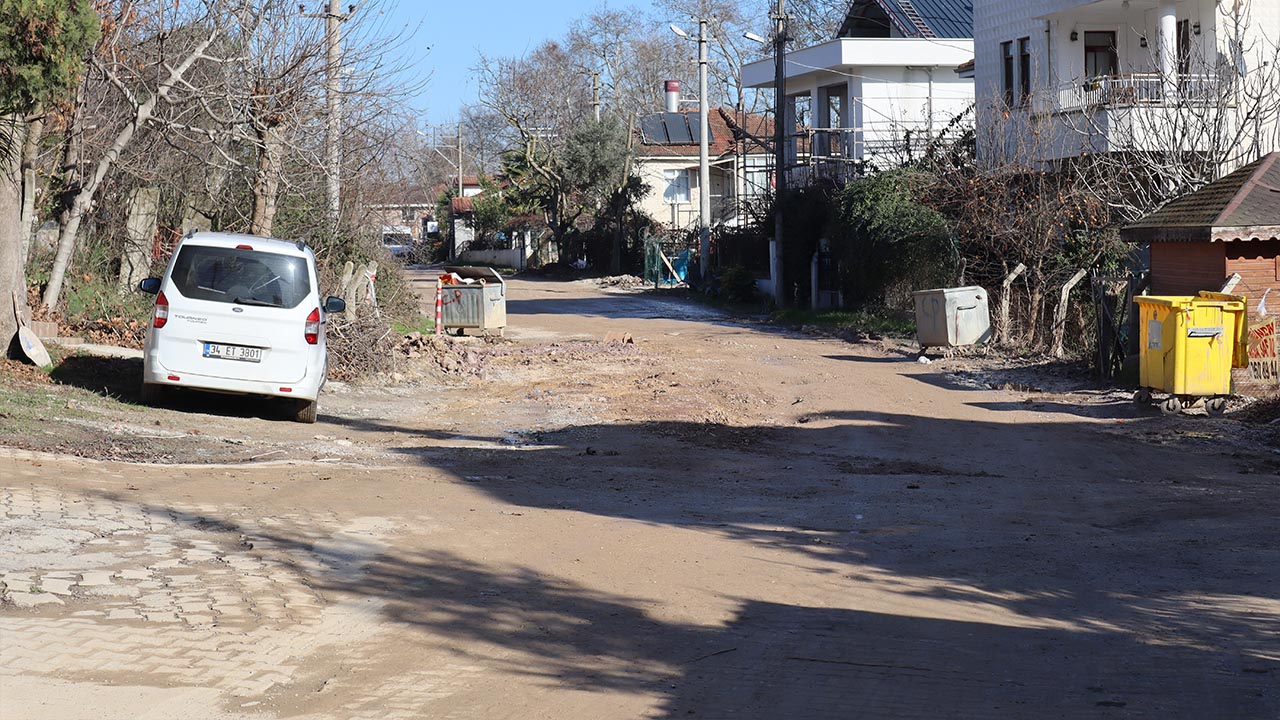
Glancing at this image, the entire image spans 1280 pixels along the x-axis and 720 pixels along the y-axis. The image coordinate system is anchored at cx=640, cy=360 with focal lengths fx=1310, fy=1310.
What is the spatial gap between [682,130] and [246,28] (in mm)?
51773

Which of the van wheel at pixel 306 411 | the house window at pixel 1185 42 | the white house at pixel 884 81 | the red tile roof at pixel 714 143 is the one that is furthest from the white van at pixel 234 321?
the red tile roof at pixel 714 143

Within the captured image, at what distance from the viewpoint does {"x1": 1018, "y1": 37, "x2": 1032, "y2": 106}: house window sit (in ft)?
101

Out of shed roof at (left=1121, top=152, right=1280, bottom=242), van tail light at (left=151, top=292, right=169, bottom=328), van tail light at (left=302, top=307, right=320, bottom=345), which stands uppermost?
shed roof at (left=1121, top=152, right=1280, bottom=242)

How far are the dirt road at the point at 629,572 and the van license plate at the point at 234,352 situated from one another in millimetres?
752

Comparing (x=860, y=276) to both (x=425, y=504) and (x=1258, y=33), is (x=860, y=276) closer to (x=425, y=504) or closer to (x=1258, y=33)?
(x=1258, y=33)

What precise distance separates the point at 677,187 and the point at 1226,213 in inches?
2023

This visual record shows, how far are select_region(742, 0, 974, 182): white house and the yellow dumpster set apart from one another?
2148cm

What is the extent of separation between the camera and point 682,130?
69500 mm

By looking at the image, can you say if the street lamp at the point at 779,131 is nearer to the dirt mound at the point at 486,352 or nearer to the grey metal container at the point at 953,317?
the dirt mound at the point at 486,352

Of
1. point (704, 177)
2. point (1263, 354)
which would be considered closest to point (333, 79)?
point (1263, 354)

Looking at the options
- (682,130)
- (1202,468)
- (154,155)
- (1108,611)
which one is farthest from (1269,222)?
(682,130)

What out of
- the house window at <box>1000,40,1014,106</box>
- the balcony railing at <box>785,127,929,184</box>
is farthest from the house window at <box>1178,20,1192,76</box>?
the balcony railing at <box>785,127,929,184</box>

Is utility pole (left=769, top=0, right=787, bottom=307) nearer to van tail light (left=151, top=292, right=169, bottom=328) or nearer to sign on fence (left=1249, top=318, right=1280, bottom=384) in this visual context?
sign on fence (left=1249, top=318, right=1280, bottom=384)

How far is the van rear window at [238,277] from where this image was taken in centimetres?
1359
